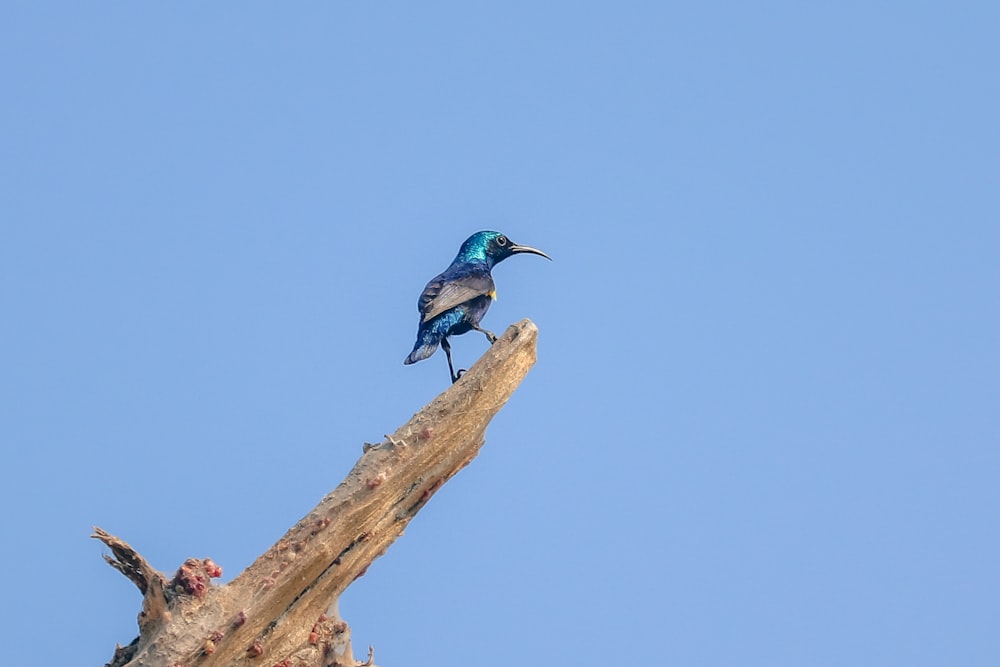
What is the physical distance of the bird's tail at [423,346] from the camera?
13.1 metres

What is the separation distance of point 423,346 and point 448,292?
1.95 feet

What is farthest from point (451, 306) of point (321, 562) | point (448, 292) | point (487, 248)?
point (321, 562)

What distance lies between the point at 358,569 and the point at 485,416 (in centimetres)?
162

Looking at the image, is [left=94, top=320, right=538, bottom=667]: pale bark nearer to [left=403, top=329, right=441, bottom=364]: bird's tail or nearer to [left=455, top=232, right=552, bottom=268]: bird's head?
[left=403, top=329, right=441, bottom=364]: bird's tail

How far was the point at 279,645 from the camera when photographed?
410 inches

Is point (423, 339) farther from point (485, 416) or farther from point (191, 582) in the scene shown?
point (191, 582)

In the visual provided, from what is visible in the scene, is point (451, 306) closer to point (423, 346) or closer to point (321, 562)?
point (423, 346)

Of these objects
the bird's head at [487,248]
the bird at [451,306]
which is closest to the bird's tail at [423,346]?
the bird at [451,306]

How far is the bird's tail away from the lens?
43.0 feet

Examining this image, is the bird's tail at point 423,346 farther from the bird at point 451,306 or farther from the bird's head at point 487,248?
the bird's head at point 487,248

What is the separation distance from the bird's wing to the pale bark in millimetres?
2129

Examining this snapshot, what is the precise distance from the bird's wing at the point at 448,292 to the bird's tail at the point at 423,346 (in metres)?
0.18

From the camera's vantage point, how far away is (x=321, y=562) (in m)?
10.2

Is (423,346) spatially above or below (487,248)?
below
